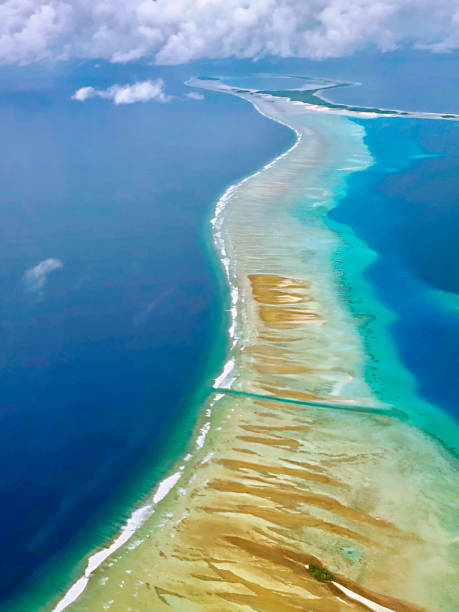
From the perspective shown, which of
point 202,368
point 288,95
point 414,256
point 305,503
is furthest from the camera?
point 288,95

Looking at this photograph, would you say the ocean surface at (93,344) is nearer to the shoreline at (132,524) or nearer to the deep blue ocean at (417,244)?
the shoreline at (132,524)

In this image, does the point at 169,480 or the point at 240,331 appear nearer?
the point at 169,480

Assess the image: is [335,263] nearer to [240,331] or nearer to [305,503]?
[240,331]

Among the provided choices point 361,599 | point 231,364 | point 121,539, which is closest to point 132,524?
point 121,539

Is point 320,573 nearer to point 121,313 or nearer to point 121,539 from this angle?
point 121,539

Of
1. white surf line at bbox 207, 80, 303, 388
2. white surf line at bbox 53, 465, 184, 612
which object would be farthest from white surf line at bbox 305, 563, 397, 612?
white surf line at bbox 207, 80, 303, 388

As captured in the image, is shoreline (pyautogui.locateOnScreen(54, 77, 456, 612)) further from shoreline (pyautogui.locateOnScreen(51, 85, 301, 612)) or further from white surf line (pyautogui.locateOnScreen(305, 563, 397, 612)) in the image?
white surf line (pyautogui.locateOnScreen(305, 563, 397, 612))

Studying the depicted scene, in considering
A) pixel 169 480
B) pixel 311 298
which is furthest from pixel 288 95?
pixel 169 480
